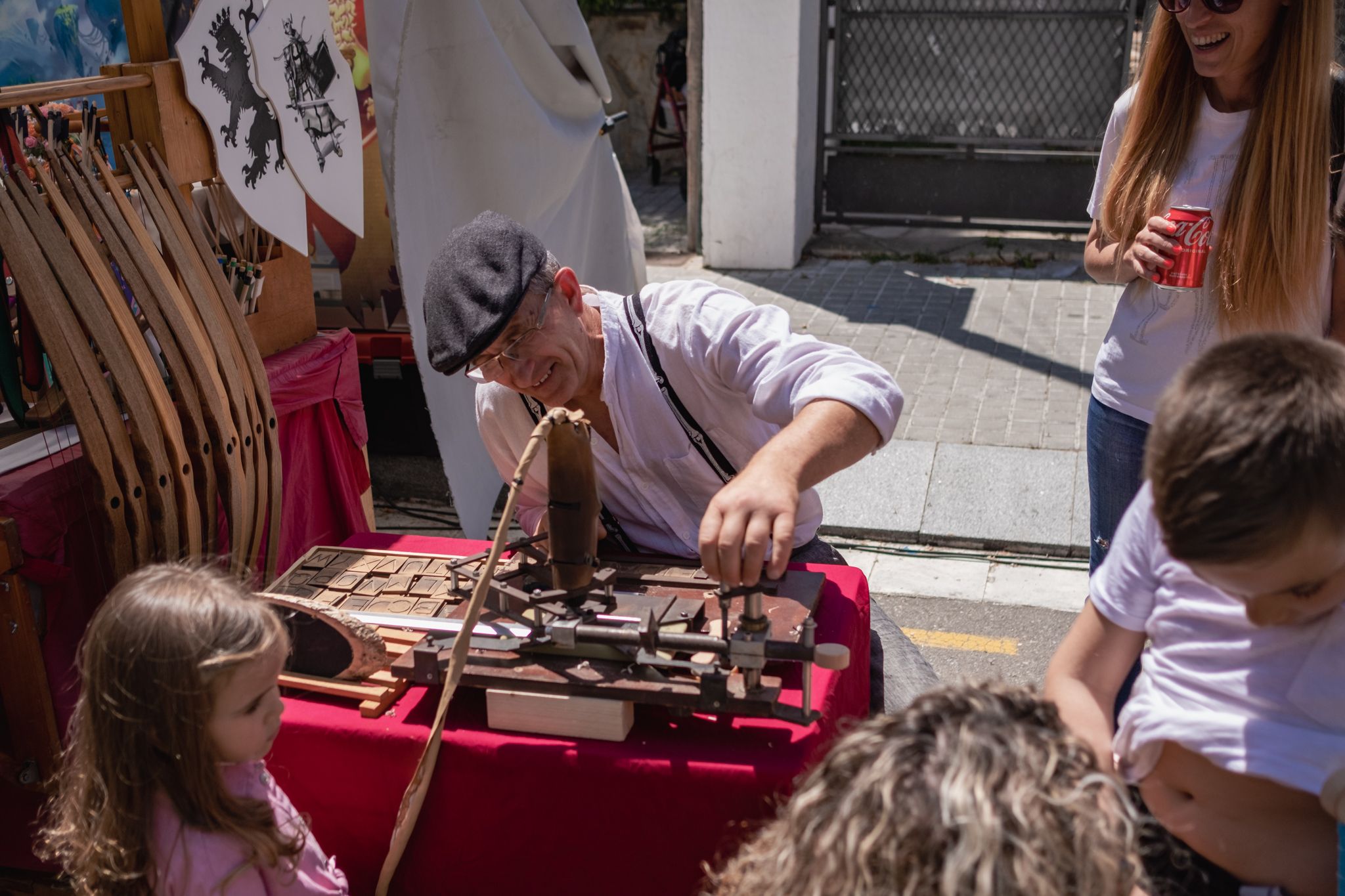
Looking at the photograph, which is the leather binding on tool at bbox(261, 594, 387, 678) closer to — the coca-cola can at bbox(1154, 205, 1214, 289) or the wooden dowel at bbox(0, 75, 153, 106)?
the wooden dowel at bbox(0, 75, 153, 106)

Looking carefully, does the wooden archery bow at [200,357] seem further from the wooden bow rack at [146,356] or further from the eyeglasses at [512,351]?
the eyeglasses at [512,351]

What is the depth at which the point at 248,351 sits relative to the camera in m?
2.35

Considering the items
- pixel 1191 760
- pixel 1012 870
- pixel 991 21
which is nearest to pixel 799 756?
pixel 1191 760

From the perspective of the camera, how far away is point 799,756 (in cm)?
151

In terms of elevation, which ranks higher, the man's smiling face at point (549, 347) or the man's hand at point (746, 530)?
the man's smiling face at point (549, 347)

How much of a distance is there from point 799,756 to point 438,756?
1.68 feet

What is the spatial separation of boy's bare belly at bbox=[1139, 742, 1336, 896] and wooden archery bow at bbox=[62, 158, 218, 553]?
172cm

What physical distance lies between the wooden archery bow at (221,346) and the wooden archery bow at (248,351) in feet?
0.06

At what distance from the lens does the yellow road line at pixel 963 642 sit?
3330 millimetres

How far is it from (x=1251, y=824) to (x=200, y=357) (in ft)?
6.25

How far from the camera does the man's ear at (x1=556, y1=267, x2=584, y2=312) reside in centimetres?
197

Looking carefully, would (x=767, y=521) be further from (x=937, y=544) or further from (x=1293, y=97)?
(x=937, y=544)

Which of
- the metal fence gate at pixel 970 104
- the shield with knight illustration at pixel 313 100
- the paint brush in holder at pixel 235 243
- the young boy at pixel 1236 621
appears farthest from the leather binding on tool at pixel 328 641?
the metal fence gate at pixel 970 104

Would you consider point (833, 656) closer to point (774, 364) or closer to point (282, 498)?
point (774, 364)
